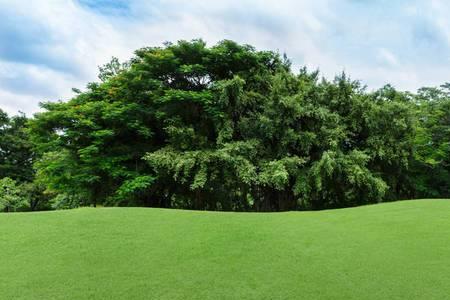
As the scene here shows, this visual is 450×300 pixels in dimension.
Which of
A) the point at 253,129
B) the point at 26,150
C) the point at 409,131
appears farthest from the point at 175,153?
the point at 26,150

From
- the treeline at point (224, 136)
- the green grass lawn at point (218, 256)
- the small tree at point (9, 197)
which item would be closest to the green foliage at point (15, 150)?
the small tree at point (9, 197)

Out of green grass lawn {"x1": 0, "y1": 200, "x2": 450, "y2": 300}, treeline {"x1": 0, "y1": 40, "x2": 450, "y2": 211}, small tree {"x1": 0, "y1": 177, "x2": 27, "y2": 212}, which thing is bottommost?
green grass lawn {"x1": 0, "y1": 200, "x2": 450, "y2": 300}

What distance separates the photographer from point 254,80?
14297mm

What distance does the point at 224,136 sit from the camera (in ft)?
42.1

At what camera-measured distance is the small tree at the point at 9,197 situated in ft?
70.7

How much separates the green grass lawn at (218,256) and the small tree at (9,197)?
58.3ft

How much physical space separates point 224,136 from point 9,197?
16.4 meters

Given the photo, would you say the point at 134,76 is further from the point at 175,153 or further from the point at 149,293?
the point at 149,293

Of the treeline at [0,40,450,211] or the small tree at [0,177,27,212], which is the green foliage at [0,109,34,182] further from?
the treeline at [0,40,450,211]

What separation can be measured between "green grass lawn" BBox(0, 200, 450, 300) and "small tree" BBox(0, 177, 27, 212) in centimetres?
1778

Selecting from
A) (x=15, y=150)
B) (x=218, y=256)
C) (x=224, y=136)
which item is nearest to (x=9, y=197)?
(x=15, y=150)

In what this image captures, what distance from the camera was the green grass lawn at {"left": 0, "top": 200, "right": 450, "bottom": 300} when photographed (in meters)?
3.97

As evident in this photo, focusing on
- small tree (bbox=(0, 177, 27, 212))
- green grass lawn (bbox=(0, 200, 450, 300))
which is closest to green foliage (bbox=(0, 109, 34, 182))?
small tree (bbox=(0, 177, 27, 212))

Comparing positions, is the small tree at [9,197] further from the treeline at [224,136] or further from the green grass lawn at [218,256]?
the green grass lawn at [218,256]
